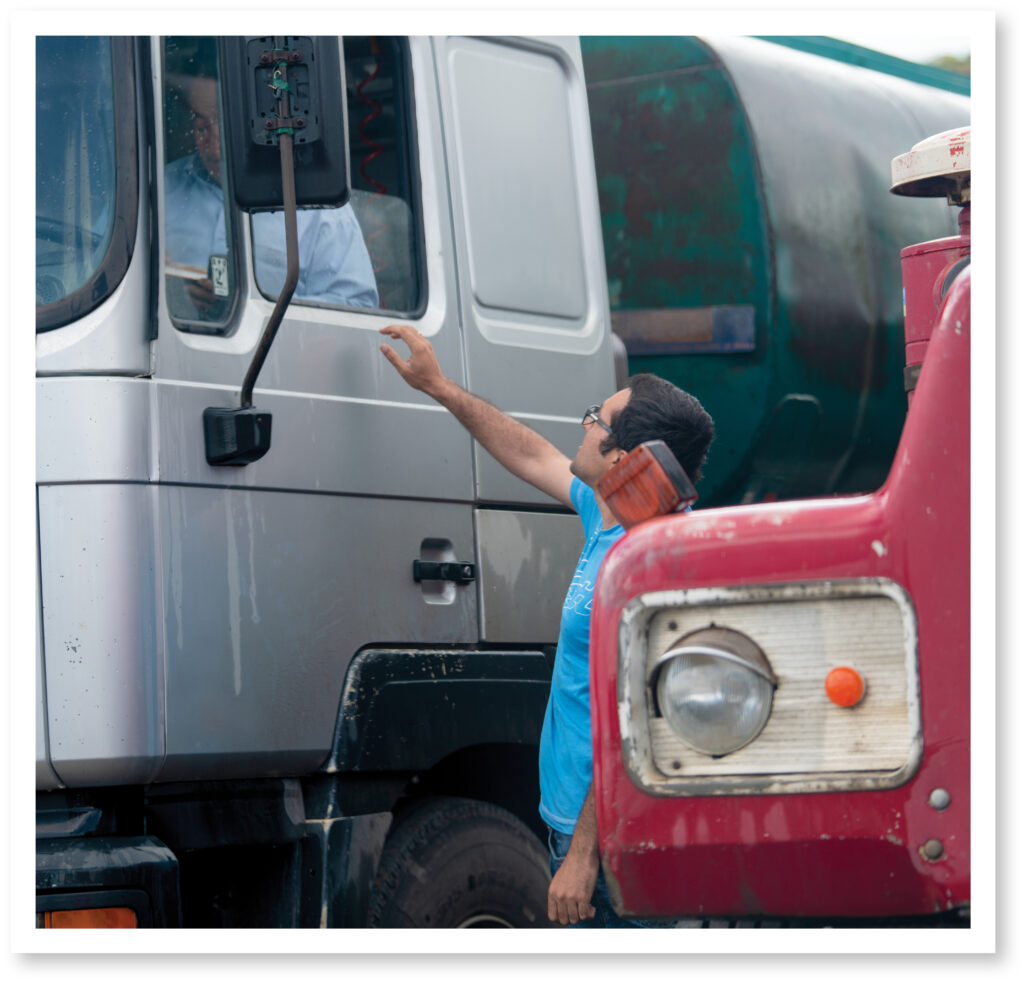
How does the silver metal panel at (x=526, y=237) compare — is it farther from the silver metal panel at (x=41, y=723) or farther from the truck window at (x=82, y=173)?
the silver metal panel at (x=41, y=723)

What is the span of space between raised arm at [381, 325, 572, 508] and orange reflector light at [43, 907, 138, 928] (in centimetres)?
118

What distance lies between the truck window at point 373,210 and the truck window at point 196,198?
235mm

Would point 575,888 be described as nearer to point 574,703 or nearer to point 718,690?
point 574,703

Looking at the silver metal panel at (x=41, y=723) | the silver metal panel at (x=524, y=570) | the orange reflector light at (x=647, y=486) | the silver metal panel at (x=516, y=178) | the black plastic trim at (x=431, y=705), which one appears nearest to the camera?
the orange reflector light at (x=647, y=486)

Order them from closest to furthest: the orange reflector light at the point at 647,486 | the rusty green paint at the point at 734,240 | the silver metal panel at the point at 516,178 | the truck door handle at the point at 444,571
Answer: the orange reflector light at the point at 647,486 < the truck door handle at the point at 444,571 < the silver metal panel at the point at 516,178 < the rusty green paint at the point at 734,240

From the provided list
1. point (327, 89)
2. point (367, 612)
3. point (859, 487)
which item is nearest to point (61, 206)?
point (327, 89)

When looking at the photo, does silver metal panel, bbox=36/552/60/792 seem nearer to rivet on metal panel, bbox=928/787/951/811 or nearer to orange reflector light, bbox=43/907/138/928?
orange reflector light, bbox=43/907/138/928

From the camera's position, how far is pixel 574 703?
9.16 feet

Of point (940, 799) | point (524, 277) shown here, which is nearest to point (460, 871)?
point (524, 277)

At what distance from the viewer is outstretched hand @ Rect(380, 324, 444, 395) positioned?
3.13 m

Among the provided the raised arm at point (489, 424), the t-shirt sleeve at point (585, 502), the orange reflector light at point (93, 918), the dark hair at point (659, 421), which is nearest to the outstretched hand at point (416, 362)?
the raised arm at point (489, 424)

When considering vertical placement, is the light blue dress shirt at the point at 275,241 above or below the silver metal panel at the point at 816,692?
above

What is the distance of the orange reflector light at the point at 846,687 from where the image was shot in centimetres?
179

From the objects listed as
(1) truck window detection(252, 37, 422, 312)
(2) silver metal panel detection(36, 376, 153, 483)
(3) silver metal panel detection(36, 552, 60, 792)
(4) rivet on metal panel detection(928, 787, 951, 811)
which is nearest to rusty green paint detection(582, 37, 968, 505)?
(1) truck window detection(252, 37, 422, 312)
